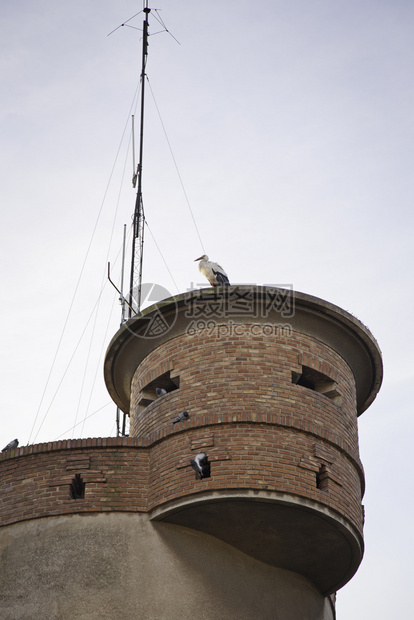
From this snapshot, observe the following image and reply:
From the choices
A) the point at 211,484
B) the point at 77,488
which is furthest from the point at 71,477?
the point at 211,484

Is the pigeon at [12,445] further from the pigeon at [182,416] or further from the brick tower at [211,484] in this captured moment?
the pigeon at [182,416]

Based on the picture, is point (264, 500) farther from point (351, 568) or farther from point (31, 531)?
point (31, 531)

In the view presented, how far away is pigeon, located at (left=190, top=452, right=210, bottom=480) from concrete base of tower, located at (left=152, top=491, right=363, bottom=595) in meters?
0.39

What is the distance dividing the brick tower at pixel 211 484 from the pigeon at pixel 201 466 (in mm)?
118

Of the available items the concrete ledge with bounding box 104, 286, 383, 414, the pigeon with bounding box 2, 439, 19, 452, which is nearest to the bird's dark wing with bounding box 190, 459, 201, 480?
the concrete ledge with bounding box 104, 286, 383, 414

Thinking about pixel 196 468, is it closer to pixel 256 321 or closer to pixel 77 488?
pixel 77 488

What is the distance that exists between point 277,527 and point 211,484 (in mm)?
1591

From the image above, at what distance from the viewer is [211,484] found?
16.4 m

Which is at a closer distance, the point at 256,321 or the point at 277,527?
the point at 277,527

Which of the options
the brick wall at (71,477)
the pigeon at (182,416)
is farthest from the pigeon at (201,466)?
the brick wall at (71,477)

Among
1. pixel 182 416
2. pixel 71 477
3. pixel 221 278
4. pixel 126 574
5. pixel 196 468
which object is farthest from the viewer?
pixel 221 278

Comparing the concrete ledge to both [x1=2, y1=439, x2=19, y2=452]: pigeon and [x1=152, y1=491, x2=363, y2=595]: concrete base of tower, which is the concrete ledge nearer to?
[x1=2, y1=439, x2=19, y2=452]: pigeon

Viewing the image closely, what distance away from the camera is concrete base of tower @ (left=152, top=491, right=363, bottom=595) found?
1645 centimetres

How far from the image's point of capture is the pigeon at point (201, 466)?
16562mm
